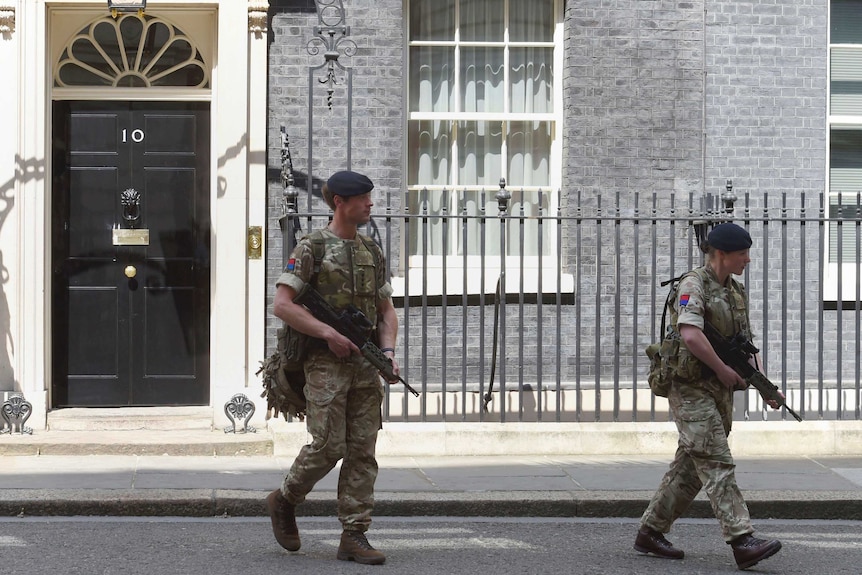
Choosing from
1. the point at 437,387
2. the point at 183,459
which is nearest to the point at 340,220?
the point at 183,459

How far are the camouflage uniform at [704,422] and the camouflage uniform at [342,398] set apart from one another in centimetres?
153

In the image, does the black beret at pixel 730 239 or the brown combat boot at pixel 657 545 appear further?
the brown combat boot at pixel 657 545

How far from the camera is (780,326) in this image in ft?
37.1

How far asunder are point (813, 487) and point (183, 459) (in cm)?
443

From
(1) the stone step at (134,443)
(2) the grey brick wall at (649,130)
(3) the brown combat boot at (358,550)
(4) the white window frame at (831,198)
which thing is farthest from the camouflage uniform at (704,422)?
(4) the white window frame at (831,198)

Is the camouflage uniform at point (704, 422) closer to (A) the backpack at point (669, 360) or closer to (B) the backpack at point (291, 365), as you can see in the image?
(A) the backpack at point (669, 360)

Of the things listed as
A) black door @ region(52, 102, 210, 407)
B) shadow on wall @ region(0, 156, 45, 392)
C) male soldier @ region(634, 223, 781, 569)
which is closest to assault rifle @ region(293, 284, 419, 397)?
male soldier @ region(634, 223, 781, 569)

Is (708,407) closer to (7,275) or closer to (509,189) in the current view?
(509,189)

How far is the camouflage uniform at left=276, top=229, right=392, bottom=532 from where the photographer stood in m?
6.43

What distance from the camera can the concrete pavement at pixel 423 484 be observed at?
799 cm

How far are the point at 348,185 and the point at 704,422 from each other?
2126mm

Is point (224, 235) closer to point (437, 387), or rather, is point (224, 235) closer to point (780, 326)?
point (437, 387)

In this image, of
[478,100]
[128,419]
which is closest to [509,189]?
[478,100]

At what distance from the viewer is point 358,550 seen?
6504mm
